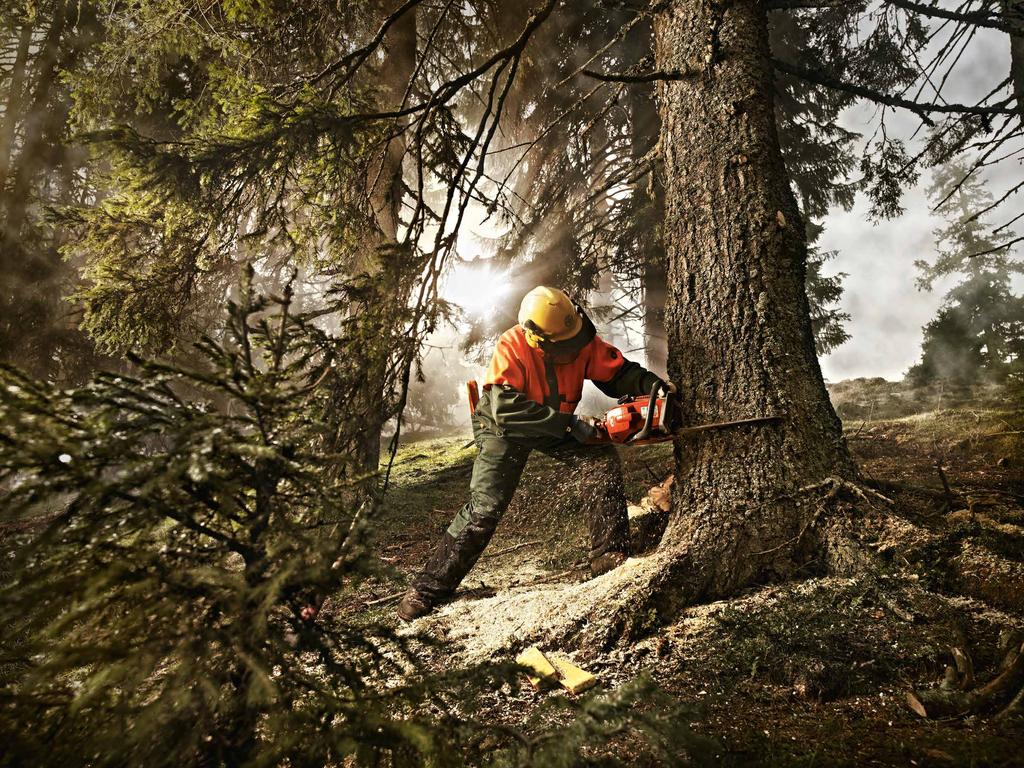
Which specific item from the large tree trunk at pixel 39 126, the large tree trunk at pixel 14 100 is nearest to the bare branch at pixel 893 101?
the large tree trunk at pixel 39 126

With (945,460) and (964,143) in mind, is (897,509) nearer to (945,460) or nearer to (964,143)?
(945,460)

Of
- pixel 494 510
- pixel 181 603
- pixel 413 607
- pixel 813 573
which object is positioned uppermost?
pixel 181 603

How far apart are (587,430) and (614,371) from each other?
615 millimetres

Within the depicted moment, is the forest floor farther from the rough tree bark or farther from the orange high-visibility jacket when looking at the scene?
the rough tree bark

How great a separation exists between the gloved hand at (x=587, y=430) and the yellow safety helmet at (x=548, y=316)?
604 millimetres

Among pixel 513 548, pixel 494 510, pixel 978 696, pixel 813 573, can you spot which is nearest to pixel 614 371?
pixel 494 510

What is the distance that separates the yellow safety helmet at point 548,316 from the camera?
335 cm

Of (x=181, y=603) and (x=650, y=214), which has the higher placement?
(x=650, y=214)

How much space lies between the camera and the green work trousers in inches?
136

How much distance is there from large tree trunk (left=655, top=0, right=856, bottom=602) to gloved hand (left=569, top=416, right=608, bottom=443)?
2.17ft

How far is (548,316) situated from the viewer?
11.0ft

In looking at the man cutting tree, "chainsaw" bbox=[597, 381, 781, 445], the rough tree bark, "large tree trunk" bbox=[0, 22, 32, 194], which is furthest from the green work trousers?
"large tree trunk" bbox=[0, 22, 32, 194]

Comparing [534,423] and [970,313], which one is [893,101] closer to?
[534,423]

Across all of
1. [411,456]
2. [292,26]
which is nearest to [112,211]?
[292,26]
